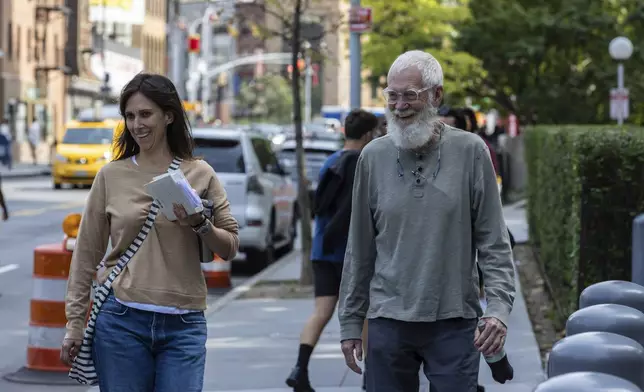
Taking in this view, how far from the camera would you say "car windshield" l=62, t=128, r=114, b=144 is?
39.3m

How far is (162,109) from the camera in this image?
17.4 feet

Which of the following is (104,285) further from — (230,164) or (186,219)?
(230,164)

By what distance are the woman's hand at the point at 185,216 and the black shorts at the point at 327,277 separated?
3.64 metres

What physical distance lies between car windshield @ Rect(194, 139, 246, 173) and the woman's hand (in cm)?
1209

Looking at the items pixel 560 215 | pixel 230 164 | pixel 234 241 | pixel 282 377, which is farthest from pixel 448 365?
pixel 230 164

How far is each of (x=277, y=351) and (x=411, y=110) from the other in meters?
5.99

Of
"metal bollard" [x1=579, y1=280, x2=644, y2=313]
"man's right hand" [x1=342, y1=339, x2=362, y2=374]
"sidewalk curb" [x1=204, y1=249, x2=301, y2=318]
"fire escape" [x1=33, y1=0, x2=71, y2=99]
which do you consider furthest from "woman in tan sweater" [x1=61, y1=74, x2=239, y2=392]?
"fire escape" [x1=33, y1=0, x2=71, y2=99]

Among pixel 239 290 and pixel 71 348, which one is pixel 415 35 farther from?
pixel 71 348

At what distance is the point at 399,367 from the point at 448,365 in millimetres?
164

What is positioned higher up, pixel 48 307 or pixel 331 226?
pixel 331 226

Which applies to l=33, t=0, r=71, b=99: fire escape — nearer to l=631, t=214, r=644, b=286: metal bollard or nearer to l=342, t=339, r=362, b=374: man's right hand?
l=631, t=214, r=644, b=286: metal bollard

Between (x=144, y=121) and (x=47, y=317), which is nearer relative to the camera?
(x=144, y=121)

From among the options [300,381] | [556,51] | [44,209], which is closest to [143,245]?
[300,381]

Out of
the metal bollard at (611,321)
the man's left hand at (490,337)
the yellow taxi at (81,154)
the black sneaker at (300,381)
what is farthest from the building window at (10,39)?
the man's left hand at (490,337)
